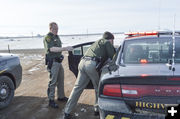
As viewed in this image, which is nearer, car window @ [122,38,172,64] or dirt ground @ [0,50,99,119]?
car window @ [122,38,172,64]

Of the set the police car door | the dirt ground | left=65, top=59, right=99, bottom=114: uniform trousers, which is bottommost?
the dirt ground

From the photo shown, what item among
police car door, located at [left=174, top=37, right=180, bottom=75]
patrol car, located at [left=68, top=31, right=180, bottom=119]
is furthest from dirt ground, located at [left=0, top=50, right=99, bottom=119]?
police car door, located at [left=174, top=37, right=180, bottom=75]

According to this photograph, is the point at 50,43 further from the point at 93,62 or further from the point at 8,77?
the point at 8,77

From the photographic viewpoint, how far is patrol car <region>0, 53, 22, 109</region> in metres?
4.27

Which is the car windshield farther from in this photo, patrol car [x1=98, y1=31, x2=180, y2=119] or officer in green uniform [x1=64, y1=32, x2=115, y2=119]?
officer in green uniform [x1=64, y1=32, x2=115, y2=119]

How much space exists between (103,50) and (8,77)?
8.14 ft

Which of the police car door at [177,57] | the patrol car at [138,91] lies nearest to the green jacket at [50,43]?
the patrol car at [138,91]

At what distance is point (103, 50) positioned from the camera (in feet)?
11.4

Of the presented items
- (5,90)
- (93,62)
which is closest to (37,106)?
(5,90)

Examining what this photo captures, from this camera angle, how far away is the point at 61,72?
14.8 ft

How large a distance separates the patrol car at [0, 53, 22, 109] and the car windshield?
2.83m

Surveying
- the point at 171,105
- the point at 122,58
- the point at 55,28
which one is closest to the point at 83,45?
the point at 55,28

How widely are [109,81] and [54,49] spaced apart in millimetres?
2023

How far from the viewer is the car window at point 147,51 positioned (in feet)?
9.18
